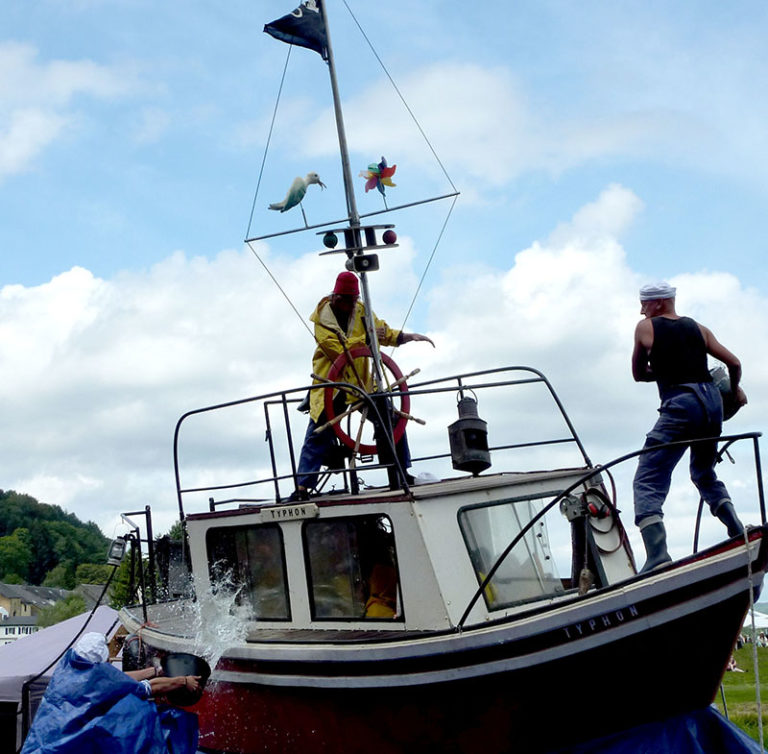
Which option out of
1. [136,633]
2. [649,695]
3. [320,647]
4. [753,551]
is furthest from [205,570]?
[753,551]

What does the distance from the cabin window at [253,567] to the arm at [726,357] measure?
3.81 m

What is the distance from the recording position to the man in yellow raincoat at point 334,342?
30.2 ft

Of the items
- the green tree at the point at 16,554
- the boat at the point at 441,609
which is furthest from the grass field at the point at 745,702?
the green tree at the point at 16,554

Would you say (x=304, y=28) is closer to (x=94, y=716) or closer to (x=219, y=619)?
(x=219, y=619)

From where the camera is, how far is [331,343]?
9.40m

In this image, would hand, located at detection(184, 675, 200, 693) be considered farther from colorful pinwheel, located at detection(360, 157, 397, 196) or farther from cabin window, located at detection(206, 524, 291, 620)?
colorful pinwheel, located at detection(360, 157, 397, 196)

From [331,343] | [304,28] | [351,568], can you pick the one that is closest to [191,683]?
[351,568]

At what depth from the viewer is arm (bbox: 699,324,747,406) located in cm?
703

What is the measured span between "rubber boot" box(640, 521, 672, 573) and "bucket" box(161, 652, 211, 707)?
11.5ft

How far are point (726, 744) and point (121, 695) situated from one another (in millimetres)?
4272

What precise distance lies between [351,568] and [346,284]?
10.3ft

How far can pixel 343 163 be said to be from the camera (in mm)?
10281

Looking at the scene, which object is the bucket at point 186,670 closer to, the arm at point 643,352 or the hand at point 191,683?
the hand at point 191,683

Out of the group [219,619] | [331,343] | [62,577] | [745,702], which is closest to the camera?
[219,619]
